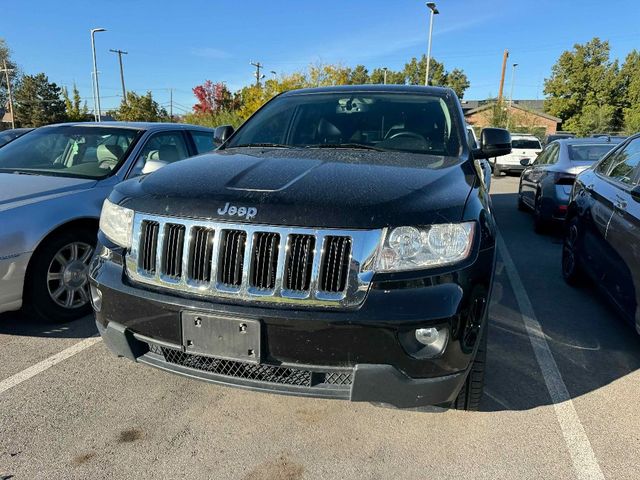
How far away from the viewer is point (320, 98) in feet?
12.8

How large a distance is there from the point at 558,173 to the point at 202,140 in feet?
16.4

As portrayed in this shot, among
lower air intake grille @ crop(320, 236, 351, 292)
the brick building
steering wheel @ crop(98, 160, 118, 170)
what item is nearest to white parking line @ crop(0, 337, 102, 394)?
steering wheel @ crop(98, 160, 118, 170)

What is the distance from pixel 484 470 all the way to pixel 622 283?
1982 mm

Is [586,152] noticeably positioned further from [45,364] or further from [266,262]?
[45,364]

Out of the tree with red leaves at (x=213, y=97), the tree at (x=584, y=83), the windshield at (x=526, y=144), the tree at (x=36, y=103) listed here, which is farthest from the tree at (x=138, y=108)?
the tree at (x=584, y=83)

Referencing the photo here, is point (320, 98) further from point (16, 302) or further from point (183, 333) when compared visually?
point (16, 302)

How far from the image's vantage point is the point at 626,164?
405 cm

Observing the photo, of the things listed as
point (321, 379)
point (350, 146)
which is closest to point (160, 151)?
point (350, 146)

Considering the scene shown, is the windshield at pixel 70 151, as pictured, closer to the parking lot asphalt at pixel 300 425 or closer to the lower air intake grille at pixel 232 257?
the parking lot asphalt at pixel 300 425

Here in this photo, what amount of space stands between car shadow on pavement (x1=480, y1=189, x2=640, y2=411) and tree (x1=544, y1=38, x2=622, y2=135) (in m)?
47.4

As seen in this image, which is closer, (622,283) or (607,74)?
(622,283)

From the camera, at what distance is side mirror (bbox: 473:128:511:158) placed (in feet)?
11.2

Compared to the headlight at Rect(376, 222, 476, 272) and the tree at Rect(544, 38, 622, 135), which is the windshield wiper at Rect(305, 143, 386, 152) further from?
the tree at Rect(544, 38, 622, 135)

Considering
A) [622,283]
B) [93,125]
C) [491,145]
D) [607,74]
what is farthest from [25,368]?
[607,74]
